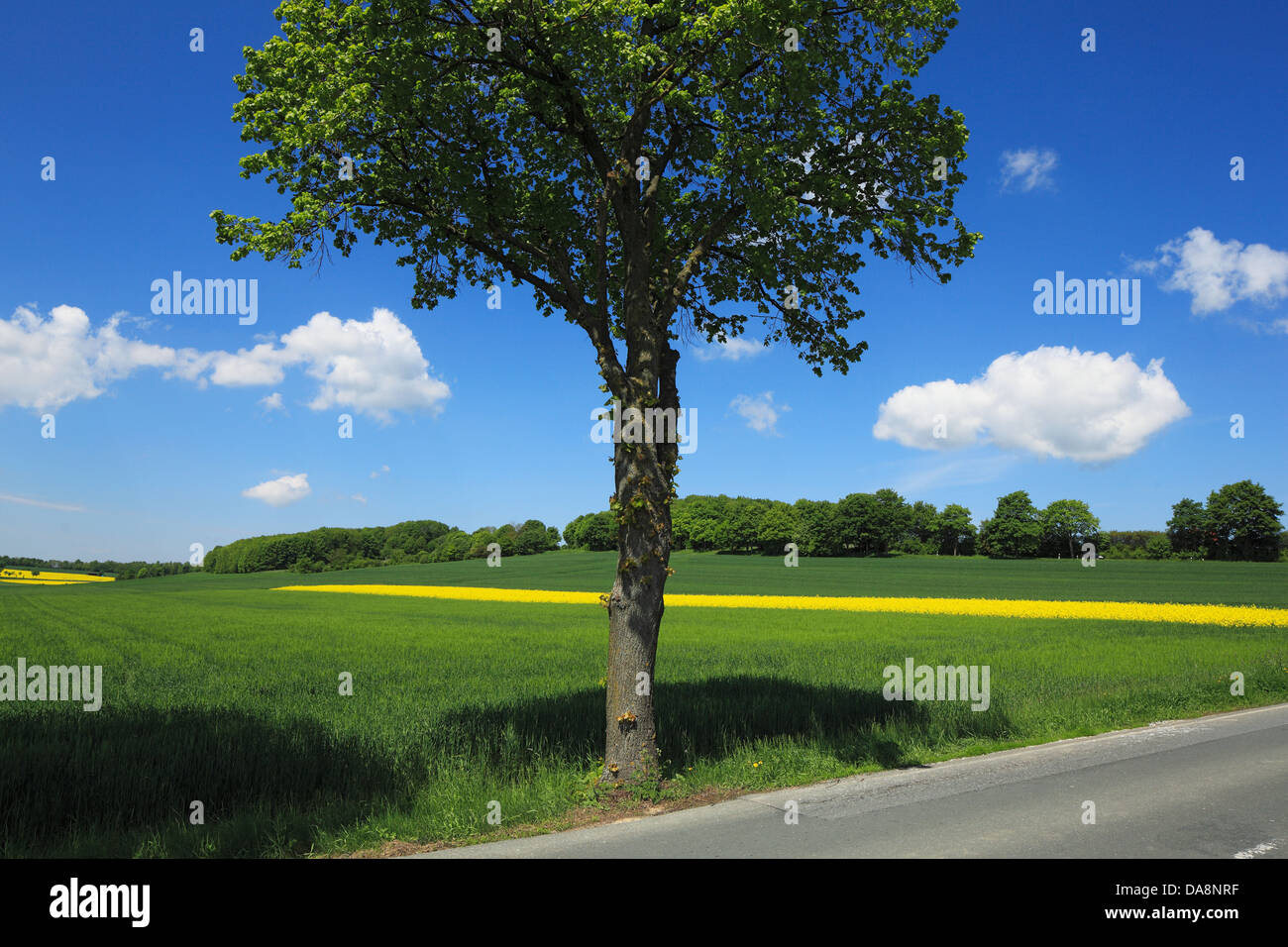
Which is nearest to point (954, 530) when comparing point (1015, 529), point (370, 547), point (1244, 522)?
point (1015, 529)

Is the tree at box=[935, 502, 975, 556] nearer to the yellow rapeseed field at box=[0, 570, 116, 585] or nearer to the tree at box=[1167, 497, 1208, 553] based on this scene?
the tree at box=[1167, 497, 1208, 553]

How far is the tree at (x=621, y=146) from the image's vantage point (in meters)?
7.82

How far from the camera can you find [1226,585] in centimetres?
5075

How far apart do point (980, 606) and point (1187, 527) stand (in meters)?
78.7

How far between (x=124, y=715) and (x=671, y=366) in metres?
10.6

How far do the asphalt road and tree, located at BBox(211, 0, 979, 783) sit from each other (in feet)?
5.51

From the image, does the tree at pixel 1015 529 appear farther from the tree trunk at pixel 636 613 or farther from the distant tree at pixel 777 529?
the tree trunk at pixel 636 613

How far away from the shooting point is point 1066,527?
366ft

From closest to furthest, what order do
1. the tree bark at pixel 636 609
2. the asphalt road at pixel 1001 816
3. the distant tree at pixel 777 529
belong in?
the asphalt road at pixel 1001 816, the tree bark at pixel 636 609, the distant tree at pixel 777 529

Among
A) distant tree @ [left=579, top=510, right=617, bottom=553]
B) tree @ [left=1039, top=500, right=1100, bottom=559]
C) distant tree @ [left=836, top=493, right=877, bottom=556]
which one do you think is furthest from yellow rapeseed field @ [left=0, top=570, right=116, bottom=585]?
tree @ [left=1039, top=500, right=1100, bottom=559]

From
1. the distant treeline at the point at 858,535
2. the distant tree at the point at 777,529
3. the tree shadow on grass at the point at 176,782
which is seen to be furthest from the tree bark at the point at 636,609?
the distant tree at the point at 777,529

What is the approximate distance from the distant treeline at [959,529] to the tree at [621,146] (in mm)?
98723

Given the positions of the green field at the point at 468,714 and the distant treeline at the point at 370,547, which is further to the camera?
the distant treeline at the point at 370,547
